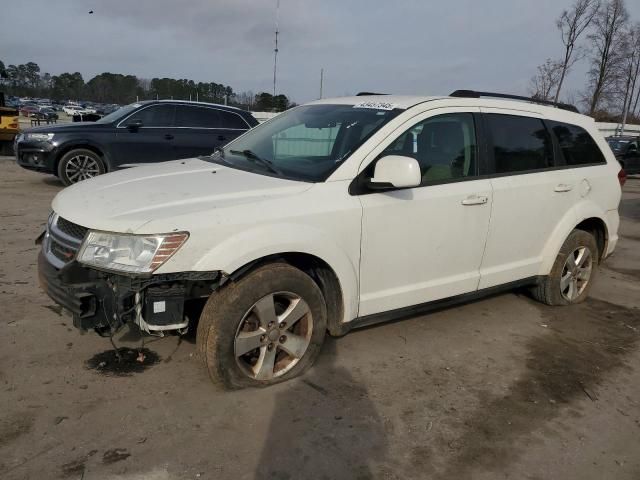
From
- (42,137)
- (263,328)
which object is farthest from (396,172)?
(42,137)

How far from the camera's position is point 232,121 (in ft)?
33.7

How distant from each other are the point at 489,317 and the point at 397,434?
214 cm

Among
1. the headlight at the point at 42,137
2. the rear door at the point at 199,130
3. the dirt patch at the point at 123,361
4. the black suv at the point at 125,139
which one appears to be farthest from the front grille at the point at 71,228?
the headlight at the point at 42,137

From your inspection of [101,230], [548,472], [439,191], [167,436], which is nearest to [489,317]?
[439,191]

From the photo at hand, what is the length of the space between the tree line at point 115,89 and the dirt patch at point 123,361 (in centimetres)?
1739

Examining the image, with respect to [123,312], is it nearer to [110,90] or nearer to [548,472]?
[548,472]

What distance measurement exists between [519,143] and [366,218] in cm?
176

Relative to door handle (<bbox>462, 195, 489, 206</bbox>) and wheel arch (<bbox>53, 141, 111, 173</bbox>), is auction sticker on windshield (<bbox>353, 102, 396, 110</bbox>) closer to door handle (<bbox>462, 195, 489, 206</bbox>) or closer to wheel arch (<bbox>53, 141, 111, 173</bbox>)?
door handle (<bbox>462, 195, 489, 206</bbox>)

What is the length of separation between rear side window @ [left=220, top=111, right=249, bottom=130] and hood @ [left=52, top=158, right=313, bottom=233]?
6.68 meters

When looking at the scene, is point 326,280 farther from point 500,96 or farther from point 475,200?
point 500,96

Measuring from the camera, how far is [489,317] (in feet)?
15.4

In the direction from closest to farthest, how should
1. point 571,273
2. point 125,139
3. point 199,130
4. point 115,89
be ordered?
point 571,273 → point 125,139 → point 199,130 → point 115,89

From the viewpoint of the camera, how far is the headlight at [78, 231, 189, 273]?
2.72 m

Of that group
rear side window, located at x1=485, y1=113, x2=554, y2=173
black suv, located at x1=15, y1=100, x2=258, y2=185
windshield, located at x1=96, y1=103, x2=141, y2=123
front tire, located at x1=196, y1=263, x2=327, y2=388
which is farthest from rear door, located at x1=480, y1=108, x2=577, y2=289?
windshield, located at x1=96, y1=103, x2=141, y2=123
